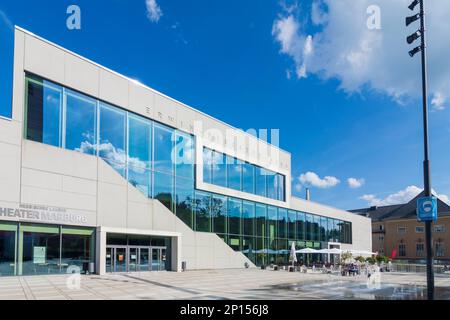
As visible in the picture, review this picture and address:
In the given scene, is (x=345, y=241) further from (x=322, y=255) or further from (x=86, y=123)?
(x=86, y=123)

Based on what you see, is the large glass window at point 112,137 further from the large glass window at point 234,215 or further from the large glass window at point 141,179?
the large glass window at point 234,215

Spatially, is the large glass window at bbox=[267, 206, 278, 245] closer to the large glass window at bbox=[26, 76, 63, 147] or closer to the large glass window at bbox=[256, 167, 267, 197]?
the large glass window at bbox=[256, 167, 267, 197]

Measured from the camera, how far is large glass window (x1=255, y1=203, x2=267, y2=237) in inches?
1806

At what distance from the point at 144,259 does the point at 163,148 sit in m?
8.27

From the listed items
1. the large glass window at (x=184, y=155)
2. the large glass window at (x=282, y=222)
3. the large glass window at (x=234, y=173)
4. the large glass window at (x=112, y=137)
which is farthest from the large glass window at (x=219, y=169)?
the large glass window at (x=282, y=222)

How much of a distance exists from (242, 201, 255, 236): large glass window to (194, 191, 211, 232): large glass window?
5845 mm

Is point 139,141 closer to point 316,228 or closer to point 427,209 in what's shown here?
point 427,209

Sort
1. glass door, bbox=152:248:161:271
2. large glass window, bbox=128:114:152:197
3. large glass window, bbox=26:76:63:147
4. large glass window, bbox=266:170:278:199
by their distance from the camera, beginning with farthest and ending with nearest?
large glass window, bbox=266:170:278:199
glass door, bbox=152:248:161:271
large glass window, bbox=128:114:152:197
large glass window, bbox=26:76:63:147

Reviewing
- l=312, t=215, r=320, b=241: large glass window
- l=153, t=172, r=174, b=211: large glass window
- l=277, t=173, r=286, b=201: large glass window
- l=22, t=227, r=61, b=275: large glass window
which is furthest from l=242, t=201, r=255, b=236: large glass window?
l=22, t=227, r=61, b=275: large glass window

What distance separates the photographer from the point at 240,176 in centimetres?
4344

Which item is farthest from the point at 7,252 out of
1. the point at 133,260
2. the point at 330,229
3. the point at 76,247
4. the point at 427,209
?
the point at 330,229

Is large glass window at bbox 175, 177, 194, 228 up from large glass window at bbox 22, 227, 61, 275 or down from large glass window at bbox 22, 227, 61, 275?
up

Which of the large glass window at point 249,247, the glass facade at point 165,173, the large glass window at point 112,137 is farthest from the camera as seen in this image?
the large glass window at point 249,247

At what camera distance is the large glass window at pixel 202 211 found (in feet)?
123
